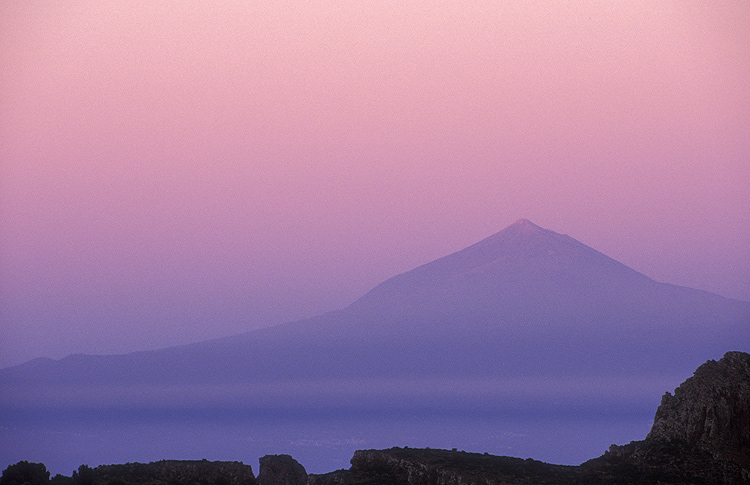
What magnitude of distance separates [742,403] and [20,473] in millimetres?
55674

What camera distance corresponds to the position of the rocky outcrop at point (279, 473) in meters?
63.9

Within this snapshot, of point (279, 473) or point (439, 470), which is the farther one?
point (279, 473)

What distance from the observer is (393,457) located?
65.9 meters

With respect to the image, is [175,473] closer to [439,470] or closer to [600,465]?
[439,470]

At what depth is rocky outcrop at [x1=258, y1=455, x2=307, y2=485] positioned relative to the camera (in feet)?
210

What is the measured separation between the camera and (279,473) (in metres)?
64.4

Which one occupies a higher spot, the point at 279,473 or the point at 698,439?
the point at 698,439

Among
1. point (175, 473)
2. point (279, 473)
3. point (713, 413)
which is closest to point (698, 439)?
point (713, 413)

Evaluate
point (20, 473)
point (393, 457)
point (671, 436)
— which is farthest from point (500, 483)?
point (20, 473)

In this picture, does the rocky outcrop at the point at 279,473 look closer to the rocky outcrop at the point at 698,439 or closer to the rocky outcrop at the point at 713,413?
the rocky outcrop at the point at 698,439

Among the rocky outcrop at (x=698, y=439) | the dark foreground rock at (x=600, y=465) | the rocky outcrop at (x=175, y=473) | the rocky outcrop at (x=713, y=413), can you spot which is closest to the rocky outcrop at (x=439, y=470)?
the dark foreground rock at (x=600, y=465)

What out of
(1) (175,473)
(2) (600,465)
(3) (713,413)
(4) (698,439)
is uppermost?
(3) (713,413)

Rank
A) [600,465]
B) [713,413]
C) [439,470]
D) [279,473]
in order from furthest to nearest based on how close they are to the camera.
Answer: [600,465] → [279,473] → [713,413] → [439,470]

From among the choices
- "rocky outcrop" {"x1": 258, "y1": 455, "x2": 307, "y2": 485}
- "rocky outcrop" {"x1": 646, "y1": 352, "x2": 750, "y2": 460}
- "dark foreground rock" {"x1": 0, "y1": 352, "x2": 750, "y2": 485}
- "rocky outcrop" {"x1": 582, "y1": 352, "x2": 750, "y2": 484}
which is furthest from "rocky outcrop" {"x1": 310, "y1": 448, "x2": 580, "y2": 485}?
"rocky outcrop" {"x1": 646, "y1": 352, "x2": 750, "y2": 460}
